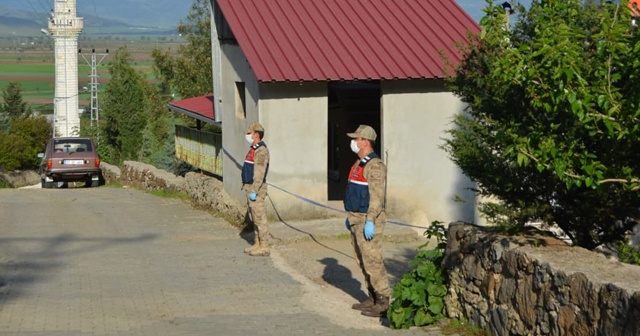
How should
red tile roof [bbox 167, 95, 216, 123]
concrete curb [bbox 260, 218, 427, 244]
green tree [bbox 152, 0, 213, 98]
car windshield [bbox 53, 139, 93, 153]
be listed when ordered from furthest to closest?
green tree [bbox 152, 0, 213, 98] → car windshield [bbox 53, 139, 93, 153] → red tile roof [bbox 167, 95, 216, 123] → concrete curb [bbox 260, 218, 427, 244]

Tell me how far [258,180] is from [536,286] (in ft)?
21.6

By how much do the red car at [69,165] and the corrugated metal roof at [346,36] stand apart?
15984 mm

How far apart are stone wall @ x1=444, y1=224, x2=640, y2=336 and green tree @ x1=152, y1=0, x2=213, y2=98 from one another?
38.9 meters

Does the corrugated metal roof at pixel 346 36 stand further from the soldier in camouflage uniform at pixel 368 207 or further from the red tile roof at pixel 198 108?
the soldier in camouflage uniform at pixel 368 207

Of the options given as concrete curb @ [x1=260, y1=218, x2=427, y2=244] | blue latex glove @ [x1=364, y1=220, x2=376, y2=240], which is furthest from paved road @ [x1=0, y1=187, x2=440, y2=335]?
blue latex glove @ [x1=364, y1=220, x2=376, y2=240]

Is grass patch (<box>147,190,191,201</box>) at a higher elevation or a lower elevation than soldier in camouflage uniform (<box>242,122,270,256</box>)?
lower

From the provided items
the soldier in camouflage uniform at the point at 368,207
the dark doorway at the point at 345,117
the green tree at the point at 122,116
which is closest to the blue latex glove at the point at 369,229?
the soldier in camouflage uniform at the point at 368,207

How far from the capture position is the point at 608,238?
9.44 meters

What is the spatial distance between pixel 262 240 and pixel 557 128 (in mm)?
6842

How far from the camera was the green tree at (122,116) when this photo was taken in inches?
2302

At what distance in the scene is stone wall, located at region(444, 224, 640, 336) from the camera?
7.24 metres

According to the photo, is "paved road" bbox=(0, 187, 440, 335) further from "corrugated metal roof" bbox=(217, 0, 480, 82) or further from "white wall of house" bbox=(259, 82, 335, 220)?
"corrugated metal roof" bbox=(217, 0, 480, 82)

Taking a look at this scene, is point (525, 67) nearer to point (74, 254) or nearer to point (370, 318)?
point (370, 318)

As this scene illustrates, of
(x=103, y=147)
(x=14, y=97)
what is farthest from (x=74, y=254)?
(x=14, y=97)
